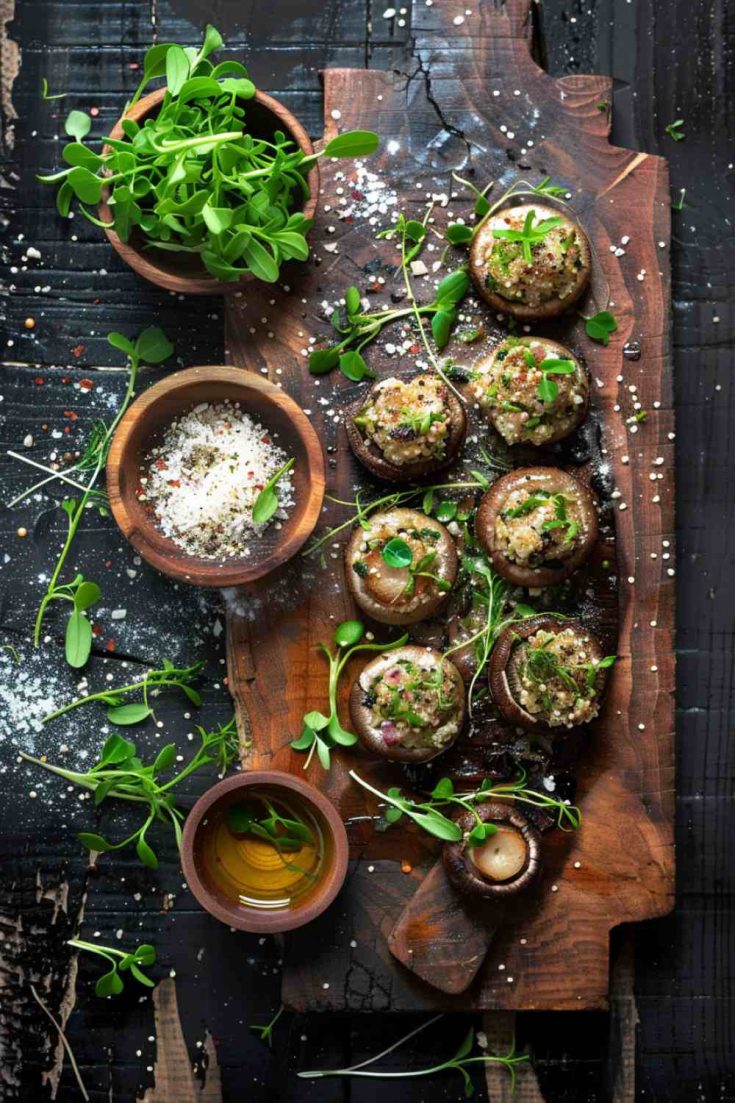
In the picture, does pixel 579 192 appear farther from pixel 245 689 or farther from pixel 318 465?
pixel 245 689

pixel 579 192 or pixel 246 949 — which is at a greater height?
pixel 579 192

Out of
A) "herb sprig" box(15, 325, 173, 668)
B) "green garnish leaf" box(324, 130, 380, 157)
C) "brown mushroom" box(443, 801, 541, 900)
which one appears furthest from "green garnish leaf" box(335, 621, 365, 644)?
"green garnish leaf" box(324, 130, 380, 157)

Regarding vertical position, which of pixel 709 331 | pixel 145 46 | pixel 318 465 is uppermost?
pixel 145 46

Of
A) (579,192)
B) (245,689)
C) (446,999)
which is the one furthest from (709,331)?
(446,999)

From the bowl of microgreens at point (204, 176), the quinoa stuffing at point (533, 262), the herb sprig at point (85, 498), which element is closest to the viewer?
the bowl of microgreens at point (204, 176)

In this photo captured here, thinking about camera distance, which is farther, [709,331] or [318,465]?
[709,331]

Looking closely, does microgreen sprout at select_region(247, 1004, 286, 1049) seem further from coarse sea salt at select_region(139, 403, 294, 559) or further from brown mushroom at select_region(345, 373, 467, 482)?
brown mushroom at select_region(345, 373, 467, 482)

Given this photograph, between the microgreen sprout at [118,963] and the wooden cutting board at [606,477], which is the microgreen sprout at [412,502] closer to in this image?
the wooden cutting board at [606,477]

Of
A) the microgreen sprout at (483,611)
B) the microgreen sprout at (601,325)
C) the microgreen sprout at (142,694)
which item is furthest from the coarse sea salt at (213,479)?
the microgreen sprout at (601,325)
